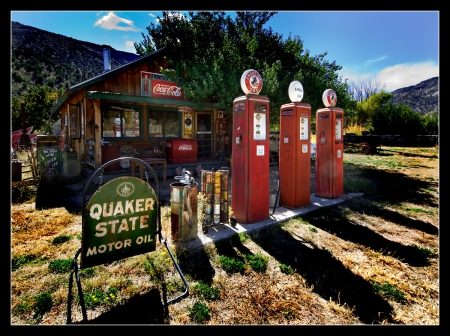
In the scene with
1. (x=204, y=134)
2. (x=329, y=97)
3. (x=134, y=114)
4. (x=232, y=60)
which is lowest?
(x=204, y=134)

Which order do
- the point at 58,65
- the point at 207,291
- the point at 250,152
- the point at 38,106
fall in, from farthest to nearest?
the point at 58,65 → the point at 38,106 → the point at 250,152 → the point at 207,291

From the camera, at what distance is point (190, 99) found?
11.2 m

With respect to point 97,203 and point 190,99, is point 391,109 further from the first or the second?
point 97,203

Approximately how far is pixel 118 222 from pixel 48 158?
25.4ft

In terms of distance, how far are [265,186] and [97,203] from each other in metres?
2.99

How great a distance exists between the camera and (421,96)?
67312mm

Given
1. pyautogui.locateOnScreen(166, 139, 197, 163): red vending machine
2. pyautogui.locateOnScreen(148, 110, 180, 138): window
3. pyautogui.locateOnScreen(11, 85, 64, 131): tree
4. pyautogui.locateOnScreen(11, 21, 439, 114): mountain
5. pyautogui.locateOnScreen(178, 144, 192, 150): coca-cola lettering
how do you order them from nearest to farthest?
pyautogui.locateOnScreen(166, 139, 197, 163): red vending machine
pyautogui.locateOnScreen(178, 144, 192, 150): coca-cola lettering
pyautogui.locateOnScreen(148, 110, 180, 138): window
pyautogui.locateOnScreen(11, 85, 64, 131): tree
pyautogui.locateOnScreen(11, 21, 439, 114): mountain

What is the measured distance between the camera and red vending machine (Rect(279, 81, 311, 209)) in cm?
559

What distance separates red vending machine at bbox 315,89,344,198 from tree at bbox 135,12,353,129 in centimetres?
317

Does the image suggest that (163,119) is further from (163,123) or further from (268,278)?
(268,278)

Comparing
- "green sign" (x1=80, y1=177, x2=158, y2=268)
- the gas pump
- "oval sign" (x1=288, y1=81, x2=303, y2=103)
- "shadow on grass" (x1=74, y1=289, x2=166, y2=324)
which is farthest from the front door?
"shadow on grass" (x1=74, y1=289, x2=166, y2=324)

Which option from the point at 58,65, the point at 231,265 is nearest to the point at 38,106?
the point at 231,265

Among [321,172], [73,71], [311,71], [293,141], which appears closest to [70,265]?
[293,141]

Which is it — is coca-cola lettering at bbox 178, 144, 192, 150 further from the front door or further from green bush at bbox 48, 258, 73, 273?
green bush at bbox 48, 258, 73, 273
